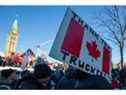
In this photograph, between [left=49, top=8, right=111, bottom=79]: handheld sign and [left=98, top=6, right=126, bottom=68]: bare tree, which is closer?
Answer: [left=49, top=8, right=111, bottom=79]: handheld sign

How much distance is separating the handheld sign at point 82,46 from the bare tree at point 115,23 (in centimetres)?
9

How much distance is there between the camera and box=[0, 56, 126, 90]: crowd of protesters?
2.35 m

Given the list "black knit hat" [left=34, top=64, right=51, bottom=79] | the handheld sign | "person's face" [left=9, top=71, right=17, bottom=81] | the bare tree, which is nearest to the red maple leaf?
the handheld sign

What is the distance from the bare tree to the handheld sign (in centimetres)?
9

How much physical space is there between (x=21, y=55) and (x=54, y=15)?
420 millimetres

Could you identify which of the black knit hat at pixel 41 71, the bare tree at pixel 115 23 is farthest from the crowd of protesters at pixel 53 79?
the bare tree at pixel 115 23

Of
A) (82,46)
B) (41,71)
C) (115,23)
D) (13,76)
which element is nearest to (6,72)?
(13,76)

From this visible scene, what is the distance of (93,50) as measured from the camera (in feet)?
8.07

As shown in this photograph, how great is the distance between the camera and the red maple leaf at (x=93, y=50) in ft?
8.02

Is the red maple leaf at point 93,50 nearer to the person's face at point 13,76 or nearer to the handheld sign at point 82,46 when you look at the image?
the handheld sign at point 82,46

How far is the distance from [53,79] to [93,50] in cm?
40

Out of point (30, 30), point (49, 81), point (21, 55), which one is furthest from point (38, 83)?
point (30, 30)

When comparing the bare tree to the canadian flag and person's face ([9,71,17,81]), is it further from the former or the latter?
person's face ([9,71,17,81])

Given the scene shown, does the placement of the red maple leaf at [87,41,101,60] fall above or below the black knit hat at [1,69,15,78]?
above
